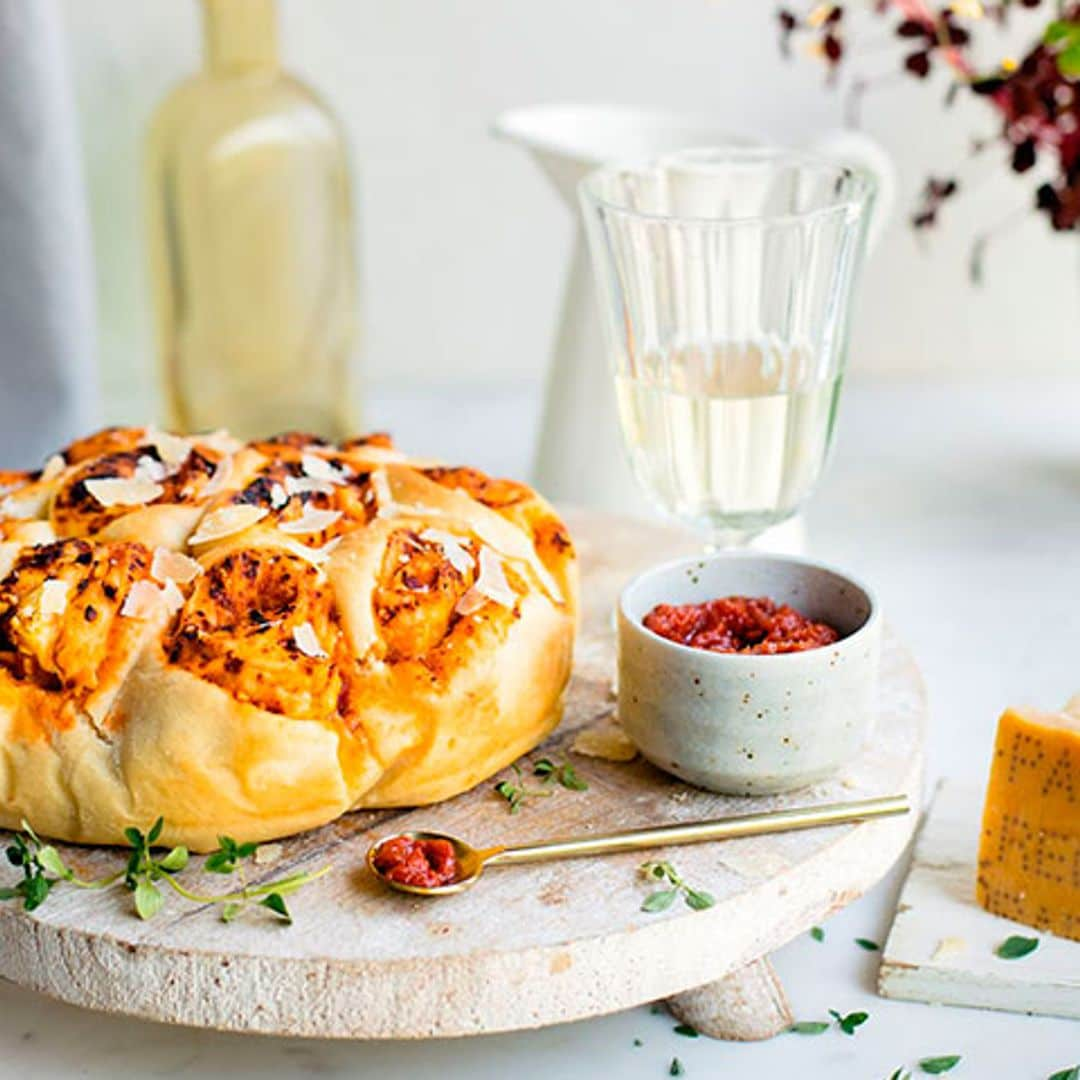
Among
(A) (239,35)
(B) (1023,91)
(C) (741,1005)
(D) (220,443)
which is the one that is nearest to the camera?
(C) (741,1005)

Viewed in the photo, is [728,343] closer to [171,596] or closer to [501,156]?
[171,596]

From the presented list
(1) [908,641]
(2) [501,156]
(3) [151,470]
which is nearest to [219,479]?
(3) [151,470]

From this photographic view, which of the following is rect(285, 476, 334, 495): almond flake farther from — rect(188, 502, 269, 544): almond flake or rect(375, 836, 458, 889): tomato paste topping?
rect(375, 836, 458, 889): tomato paste topping

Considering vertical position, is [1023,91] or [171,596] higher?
[1023,91]

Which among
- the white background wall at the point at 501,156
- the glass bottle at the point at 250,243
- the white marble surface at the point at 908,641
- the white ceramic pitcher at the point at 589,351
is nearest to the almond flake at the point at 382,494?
the white marble surface at the point at 908,641

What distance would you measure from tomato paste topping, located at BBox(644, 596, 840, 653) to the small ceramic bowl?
0.02 meters

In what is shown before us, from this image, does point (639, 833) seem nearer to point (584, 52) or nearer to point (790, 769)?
point (790, 769)

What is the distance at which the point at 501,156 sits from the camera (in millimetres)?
2271

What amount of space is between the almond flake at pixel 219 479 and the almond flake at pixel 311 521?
2.8 inches

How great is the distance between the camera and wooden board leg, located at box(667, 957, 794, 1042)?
45.1 inches

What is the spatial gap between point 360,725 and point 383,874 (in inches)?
3.9

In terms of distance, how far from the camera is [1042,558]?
1.92 metres

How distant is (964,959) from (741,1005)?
15 cm

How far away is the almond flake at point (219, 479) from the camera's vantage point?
1.27 m
